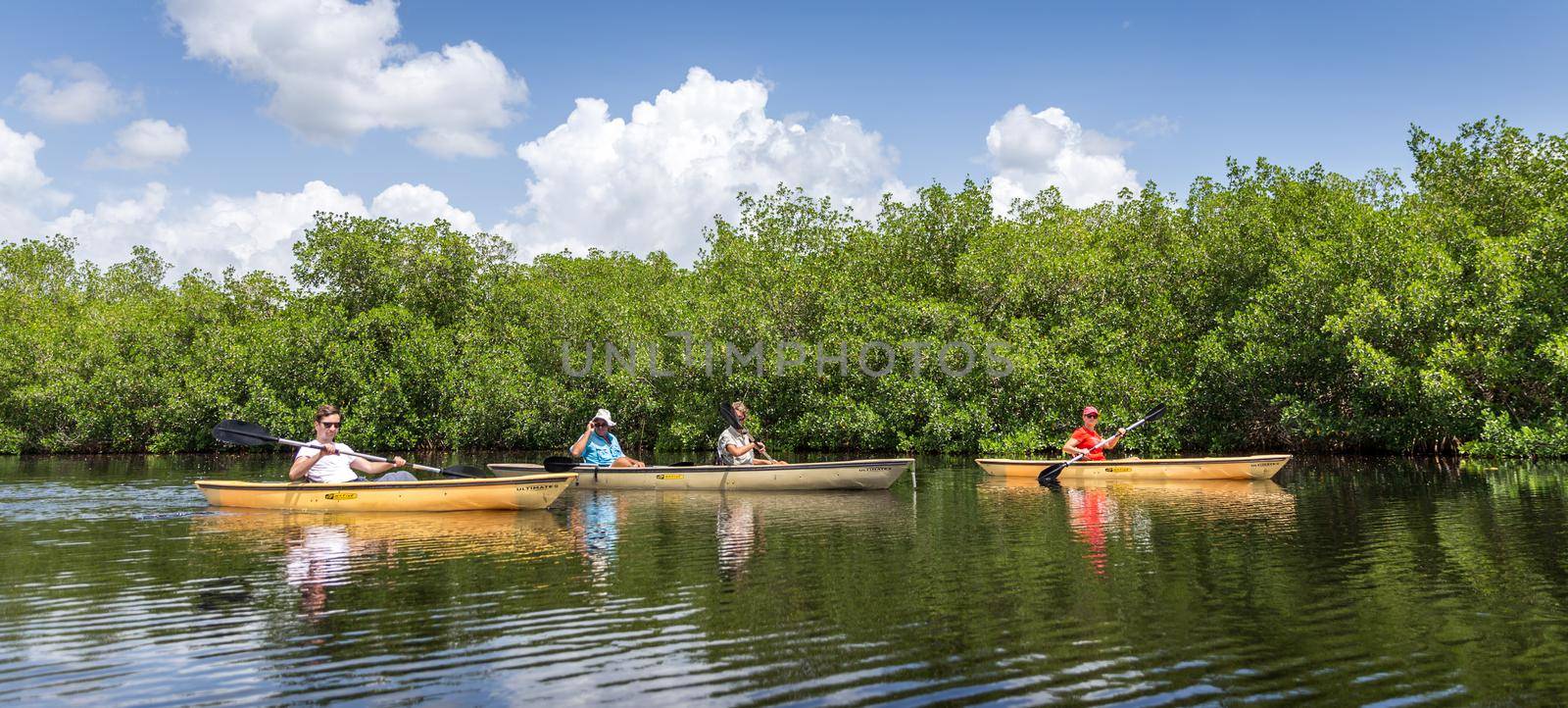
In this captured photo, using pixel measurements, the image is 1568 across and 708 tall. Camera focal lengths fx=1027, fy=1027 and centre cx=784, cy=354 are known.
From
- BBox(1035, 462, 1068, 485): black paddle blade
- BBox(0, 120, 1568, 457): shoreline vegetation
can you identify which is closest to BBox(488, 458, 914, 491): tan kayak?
BBox(1035, 462, 1068, 485): black paddle blade

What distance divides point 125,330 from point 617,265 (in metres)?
30.5

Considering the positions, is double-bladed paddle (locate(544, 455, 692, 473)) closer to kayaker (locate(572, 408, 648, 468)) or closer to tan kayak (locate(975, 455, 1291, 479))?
kayaker (locate(572, 408, 648, 468))

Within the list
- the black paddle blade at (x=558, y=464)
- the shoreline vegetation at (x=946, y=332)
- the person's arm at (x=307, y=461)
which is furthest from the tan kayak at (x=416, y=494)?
the shoreline vegetation at (x=946, y=332)

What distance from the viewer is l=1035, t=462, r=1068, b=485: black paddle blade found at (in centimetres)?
2206

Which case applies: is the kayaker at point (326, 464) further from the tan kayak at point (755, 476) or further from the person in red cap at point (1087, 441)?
the person in red cap at point (1087, 441)

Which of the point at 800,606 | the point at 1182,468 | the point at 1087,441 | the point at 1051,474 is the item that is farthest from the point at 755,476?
the point at 800,606

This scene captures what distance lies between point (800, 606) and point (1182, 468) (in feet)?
50.9

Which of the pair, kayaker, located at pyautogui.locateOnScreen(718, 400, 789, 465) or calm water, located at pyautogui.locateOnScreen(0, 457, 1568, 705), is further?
kayaker, located at pyautogui.locateOnScreen(718, 400, 789, 465)

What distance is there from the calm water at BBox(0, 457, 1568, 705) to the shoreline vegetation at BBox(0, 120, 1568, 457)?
15.0 m

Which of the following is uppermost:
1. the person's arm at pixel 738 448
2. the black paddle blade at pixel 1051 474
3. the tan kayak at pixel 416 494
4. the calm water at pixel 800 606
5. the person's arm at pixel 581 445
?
the person's arm at pixel 581 445

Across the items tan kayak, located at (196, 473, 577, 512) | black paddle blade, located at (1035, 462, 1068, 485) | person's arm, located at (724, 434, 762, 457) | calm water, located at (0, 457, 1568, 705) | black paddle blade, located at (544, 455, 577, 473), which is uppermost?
person's arm, located at (724, 434, 762, 457)

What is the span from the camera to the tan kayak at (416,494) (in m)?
16.7

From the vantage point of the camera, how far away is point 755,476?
2116cm

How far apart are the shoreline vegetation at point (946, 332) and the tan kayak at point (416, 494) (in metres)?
21.2
